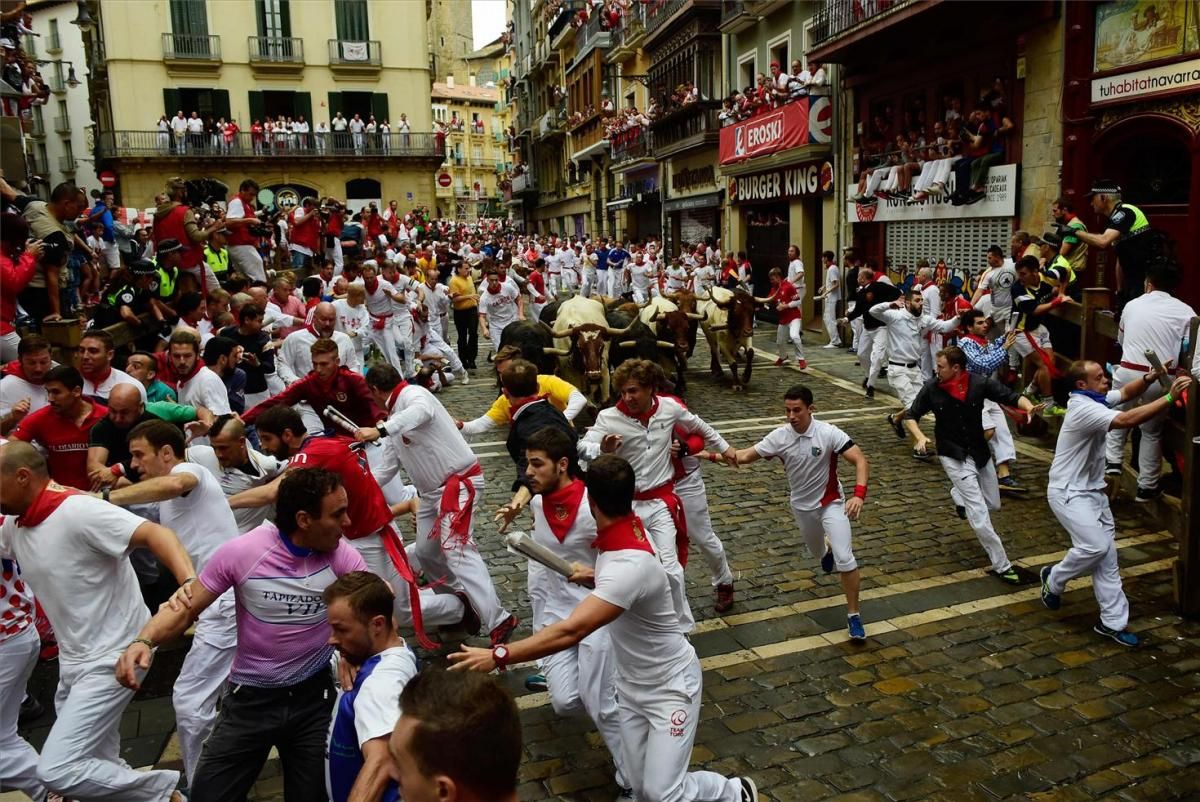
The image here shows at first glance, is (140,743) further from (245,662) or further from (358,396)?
(358,396)

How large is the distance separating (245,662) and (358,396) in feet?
12.4

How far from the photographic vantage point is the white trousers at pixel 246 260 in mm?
15297

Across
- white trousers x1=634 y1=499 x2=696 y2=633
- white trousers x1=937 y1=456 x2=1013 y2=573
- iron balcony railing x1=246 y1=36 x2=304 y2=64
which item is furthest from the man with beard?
iron balcony railing x1=246 y1=36 x2=304 y2=64

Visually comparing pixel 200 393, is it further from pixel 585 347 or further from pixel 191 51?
pixel 191 51

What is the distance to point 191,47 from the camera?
39906 mm

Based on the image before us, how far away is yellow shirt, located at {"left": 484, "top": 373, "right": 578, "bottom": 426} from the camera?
7562 mm

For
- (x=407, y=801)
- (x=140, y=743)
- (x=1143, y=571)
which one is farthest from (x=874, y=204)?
(x=407, y=801)

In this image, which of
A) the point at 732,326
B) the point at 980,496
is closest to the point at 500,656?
the point at 980,496

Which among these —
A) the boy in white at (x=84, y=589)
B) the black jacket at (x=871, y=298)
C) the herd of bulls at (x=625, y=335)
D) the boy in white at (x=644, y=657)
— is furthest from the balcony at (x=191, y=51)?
the boy in white at (x=644, y=657)

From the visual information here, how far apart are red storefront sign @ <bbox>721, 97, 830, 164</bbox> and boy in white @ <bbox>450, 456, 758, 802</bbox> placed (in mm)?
19747

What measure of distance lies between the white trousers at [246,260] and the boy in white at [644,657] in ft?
41.2

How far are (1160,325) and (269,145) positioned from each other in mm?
38762

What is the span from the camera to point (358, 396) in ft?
25.1

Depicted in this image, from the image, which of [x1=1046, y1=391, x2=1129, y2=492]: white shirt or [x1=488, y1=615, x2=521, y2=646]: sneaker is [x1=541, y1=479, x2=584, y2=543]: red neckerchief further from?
[x1=1046, y1=391, x2=1129, y2=492]: white shirt
